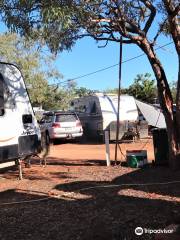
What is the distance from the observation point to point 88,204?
7.59 metres

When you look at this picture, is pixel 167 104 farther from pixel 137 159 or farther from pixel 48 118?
pixel 48 118

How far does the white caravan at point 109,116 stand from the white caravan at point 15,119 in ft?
41.4

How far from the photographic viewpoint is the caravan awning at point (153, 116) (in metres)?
18.2

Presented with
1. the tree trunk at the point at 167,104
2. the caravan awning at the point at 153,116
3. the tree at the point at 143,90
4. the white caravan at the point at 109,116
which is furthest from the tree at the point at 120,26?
the tree at the point at 143,90

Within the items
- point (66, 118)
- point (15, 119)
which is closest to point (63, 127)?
point (66, 118)

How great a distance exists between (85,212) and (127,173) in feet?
12.1

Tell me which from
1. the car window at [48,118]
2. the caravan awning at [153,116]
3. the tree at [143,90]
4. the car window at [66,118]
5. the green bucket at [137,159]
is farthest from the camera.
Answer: the tree at [143,90]

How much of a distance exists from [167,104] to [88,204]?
14.1ft

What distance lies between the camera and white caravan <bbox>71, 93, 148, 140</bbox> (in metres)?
22.9

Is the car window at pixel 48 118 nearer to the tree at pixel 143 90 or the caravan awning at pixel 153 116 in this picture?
the caravan awning at pixel 153 116

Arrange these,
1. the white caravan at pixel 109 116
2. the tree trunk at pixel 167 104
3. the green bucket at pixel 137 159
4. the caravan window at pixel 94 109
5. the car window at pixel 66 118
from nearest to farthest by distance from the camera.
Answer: the tree trunk at pixel 167 104
the green bucket at pixel 137 159
the white caravan at pixel 109 116
the car window at pixel 66 118
the caravan window at pixel 94 109

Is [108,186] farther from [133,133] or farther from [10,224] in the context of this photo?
[133,133]

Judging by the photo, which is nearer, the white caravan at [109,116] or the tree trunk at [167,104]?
the tree trunk at [167,104]

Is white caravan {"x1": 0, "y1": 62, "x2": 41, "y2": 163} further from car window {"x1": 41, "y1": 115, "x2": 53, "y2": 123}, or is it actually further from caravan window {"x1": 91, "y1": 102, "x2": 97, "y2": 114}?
caravan window {"x1": 91, "y1": 102, "x2": 97, "y2": 114}
